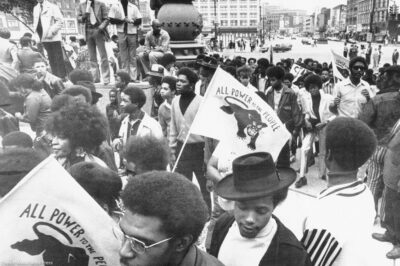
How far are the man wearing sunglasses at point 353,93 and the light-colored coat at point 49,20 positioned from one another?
541 centimetres

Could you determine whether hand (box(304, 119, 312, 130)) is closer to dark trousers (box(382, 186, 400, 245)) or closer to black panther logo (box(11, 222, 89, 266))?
dark trousers (box(382, 186, 400, 245))

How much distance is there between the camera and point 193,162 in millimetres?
4855

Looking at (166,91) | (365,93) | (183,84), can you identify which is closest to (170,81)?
(166,91)

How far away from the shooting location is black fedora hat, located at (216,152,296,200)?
7.30ft

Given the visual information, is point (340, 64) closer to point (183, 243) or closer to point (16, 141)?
point (16, 141)

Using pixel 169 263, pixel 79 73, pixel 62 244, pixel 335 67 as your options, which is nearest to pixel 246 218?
pixel 169 263

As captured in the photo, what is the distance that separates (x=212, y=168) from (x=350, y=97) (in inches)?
124

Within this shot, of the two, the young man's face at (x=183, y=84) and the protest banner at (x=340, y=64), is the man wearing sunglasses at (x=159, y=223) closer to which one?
the young man's face at (x=183, y=84)

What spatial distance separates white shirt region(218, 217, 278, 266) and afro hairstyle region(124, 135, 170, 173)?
0.98 meters

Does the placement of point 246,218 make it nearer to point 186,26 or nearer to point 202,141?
point 202,141

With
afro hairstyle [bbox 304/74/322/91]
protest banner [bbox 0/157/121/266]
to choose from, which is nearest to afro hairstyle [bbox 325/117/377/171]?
protest banner [bbox 0/157/121/266]

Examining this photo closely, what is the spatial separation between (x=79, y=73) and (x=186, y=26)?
7067mm

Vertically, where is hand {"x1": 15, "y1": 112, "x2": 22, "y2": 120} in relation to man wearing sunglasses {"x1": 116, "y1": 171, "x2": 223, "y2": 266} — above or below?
below

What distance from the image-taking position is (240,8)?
14325 cm
